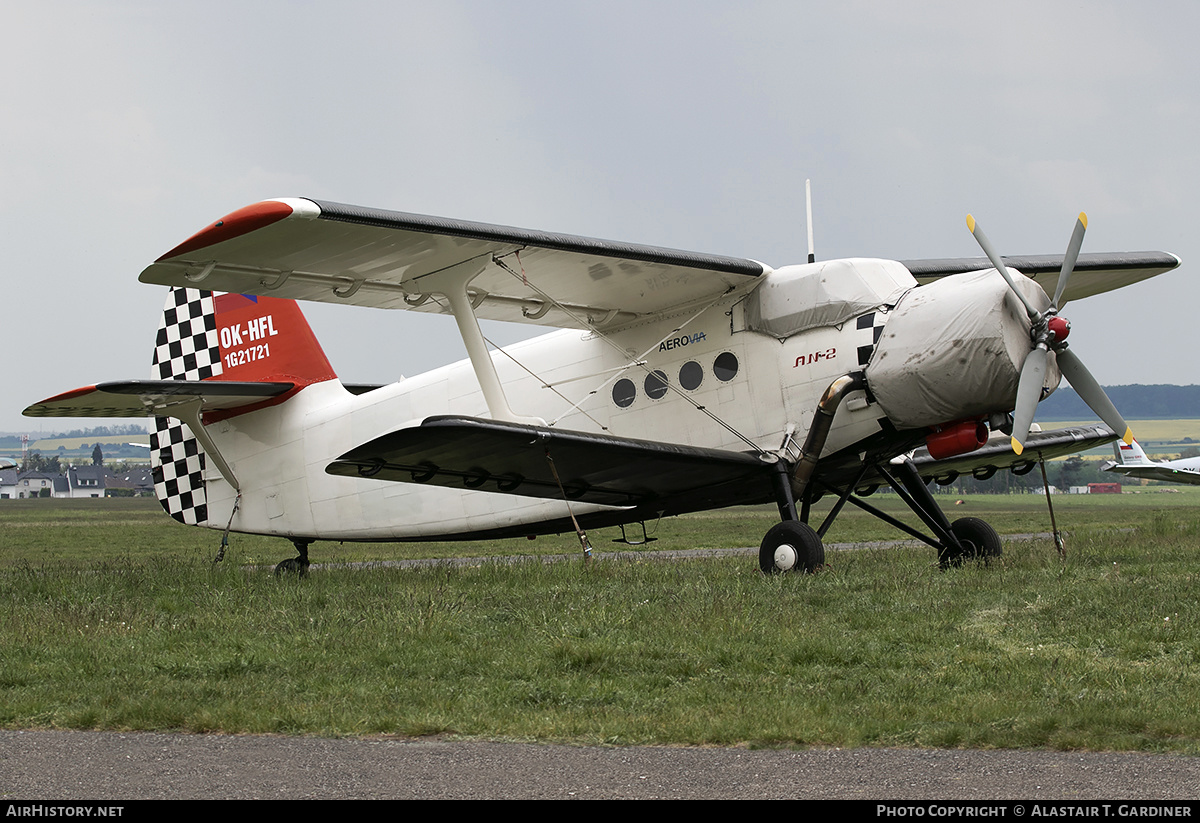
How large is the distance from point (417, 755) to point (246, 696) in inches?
63.1

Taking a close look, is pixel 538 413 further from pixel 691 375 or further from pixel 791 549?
pixel 791 549

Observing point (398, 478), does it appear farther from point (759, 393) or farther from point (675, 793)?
point (675, 793)

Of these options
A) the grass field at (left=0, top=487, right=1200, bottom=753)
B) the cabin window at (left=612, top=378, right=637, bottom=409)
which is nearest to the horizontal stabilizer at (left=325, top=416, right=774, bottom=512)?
the cabin window at (left=612, top=378, right=637, bottom=409)

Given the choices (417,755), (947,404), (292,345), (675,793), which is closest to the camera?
(675,793)

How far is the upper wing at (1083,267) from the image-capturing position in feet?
47.2

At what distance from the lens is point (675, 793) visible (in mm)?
4238

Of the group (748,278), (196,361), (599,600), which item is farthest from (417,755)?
(196,361)

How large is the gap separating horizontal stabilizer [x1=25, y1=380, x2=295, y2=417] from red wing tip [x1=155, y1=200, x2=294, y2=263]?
13.3 feet

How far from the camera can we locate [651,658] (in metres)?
6.78

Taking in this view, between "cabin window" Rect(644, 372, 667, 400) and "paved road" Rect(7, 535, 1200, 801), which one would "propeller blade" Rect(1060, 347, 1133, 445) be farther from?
"paved road" Rect(7, 535, 1200, 801)

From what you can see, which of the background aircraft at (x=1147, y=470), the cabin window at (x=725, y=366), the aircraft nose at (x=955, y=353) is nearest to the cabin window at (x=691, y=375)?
the cabin window at (x=725, y=366)

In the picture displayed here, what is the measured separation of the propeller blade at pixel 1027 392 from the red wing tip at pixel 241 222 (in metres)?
6.97

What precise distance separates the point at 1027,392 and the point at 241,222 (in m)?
7.44

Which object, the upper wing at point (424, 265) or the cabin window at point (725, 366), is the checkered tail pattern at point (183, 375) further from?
the cabin window at point (725, 366)
